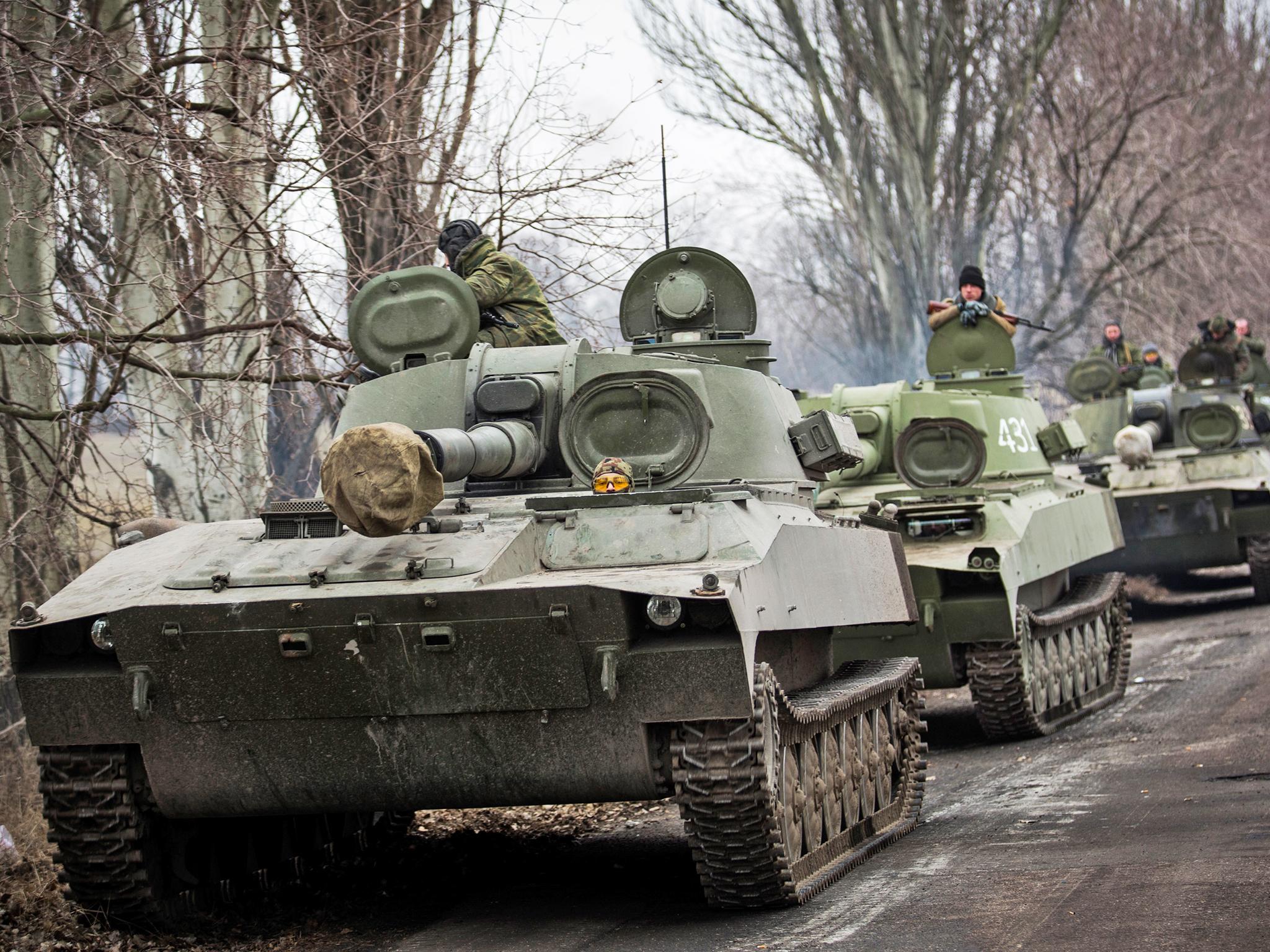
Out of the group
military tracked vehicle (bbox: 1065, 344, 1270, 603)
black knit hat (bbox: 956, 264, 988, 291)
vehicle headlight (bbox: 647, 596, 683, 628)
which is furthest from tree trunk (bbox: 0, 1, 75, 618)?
military tracked vehicle (bbox: 1065, 344, 1270, 603)

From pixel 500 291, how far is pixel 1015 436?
5747 mm

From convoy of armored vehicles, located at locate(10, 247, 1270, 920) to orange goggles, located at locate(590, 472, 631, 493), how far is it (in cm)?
8

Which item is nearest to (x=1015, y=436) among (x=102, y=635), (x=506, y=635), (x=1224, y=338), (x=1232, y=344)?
(x=506, y=635)

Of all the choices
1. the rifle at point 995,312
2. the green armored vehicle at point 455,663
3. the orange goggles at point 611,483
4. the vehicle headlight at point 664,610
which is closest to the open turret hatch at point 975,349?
the rifle at point 995,312

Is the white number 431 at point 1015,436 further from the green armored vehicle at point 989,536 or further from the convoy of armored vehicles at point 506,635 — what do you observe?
the convoy of armored vehicles at point 506,635

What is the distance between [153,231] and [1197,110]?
24089mm

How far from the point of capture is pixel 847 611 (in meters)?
8.08

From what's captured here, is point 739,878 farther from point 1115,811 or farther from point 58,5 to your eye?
point 58,5

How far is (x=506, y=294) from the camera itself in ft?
29.9

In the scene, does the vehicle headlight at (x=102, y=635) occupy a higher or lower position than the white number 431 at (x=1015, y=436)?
lower

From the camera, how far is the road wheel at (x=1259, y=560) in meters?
18.1

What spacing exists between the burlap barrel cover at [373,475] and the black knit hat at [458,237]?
3.24 meters

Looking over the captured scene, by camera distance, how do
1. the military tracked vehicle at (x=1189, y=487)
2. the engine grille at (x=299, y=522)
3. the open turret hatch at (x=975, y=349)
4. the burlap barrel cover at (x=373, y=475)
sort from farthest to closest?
the military tracked vehicle at (x=1189, y=487) → the open turret hatch at (x=975, y=349) → the engine grille at (x=299, y=522) → the burlap barrel cover at (x=373, y=475)

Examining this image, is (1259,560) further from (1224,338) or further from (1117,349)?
(1117,349)
